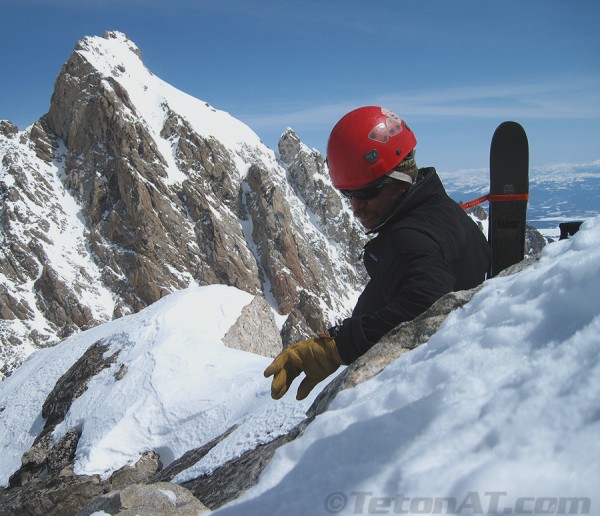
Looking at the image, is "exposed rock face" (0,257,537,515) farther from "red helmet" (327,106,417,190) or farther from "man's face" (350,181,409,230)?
→ "red helmet" (327,106,417,190)

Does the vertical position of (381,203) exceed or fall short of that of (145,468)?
it exceeds it

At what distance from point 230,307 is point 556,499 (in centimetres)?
1376

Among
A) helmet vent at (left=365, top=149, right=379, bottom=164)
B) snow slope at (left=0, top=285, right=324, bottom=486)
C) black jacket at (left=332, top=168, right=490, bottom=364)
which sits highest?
helmet vent at (left=365, top=149, right=379, bottom=164)

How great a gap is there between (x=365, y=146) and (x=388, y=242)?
3.38 ft

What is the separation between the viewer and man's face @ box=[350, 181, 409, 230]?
4.23 metres

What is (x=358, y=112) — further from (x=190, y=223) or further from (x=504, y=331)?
(x=190, y=223)

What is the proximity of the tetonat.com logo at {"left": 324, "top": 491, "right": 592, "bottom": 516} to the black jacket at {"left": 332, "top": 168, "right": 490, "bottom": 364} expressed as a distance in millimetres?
1601

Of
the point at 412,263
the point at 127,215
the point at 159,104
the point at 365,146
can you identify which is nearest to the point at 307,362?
the point at 412,263

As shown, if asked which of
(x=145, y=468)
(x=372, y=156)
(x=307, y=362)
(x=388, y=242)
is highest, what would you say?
(x=372, y=156)

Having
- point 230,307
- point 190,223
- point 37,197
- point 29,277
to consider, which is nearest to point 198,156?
point 190,223

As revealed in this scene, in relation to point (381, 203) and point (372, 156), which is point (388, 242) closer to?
point (381, 203)

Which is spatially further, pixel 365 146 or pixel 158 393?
pixel 158 393

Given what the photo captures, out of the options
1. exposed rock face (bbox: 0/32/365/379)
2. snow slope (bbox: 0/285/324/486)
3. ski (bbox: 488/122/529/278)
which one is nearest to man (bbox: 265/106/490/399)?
snow slope (bbox: 0/285/324/486)

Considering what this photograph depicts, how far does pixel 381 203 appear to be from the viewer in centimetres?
425
